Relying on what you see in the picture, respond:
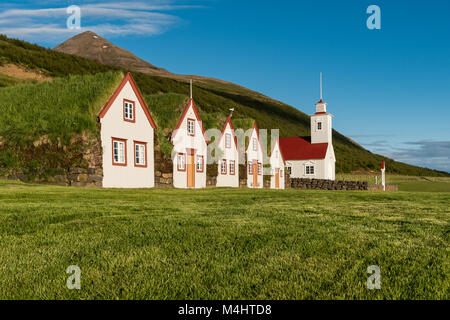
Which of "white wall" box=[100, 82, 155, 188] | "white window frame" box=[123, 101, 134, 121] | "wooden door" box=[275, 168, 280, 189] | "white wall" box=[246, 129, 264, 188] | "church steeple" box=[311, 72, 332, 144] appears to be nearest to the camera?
"white wall" box=[100, 82, 155, 188]

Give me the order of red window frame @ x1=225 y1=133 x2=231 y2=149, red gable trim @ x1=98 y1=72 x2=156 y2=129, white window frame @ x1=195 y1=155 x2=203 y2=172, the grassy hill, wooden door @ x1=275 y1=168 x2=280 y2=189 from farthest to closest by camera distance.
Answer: wooden door @ x1=275 y1=168 x2=280 y2=189
red window frame @ x1=225 y1=133 x2=231 y2=149
white window frame @ x1=195 y1=155 x2=203 y2=172
red gable trim @ x1=98 y1=72 x2=156 y2=129
the grassy hill

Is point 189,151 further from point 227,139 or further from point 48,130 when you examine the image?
point 48,130

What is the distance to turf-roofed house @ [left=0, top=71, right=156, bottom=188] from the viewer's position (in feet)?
78.9

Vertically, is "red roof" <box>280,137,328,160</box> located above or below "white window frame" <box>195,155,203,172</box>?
above

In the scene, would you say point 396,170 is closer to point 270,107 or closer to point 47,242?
point 270,107

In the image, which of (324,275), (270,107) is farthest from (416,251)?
(270,107)

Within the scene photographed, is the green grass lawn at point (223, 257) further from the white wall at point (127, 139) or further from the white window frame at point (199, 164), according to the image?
the white window frame at point (199, 164)

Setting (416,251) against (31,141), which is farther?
(31,141)

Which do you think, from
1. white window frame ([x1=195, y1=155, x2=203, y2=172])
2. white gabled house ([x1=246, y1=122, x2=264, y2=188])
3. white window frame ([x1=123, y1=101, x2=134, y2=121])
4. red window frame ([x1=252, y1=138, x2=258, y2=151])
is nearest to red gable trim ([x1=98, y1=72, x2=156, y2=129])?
white window frame ([x1=123, y1=101, x2=134, y2=121])

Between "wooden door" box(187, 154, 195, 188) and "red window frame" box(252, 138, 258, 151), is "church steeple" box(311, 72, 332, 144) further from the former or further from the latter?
"wooden door" box(187, 154, 195, 188)

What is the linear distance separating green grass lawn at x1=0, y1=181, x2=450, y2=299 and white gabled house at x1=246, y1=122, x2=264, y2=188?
33.4m

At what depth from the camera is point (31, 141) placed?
2434 cm

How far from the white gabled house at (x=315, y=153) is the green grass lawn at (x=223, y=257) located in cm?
5270
